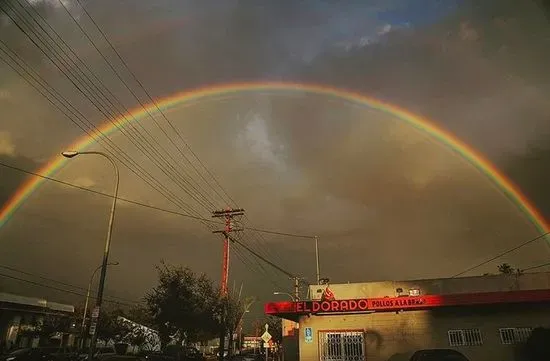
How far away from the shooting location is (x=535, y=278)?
1192 inches

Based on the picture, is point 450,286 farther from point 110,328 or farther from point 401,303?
point 110,328

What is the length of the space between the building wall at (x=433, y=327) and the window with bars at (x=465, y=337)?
0.63 feet

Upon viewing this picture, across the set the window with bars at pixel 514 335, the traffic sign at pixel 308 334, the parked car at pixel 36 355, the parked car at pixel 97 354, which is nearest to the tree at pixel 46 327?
the parked car at pixel 97 354

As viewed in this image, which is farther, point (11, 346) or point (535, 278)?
point (11, 346)

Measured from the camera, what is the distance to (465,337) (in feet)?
87.6

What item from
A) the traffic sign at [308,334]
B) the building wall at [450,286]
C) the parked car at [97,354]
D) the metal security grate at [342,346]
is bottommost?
the parked car at [97,354]

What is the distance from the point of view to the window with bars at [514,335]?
26.3 metres

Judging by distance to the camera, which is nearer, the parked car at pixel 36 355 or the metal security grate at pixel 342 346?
the metal security grate at pixel 342 346

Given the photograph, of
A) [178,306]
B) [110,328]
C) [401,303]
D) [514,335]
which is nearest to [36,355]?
[178,306]

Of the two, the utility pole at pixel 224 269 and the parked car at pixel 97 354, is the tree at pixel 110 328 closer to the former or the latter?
the parked car at pixel 97 354

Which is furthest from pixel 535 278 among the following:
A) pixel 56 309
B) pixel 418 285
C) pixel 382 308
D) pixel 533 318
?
pixel 56 309

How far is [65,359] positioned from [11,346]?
22407 millimetres

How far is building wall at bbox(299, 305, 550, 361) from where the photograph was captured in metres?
26.4

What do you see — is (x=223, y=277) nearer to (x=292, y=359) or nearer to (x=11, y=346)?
(x=292, y=359)
